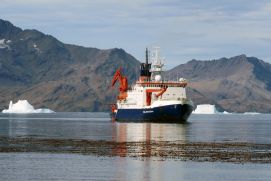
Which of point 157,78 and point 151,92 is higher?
point 157,78

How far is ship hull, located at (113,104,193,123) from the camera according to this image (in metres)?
168

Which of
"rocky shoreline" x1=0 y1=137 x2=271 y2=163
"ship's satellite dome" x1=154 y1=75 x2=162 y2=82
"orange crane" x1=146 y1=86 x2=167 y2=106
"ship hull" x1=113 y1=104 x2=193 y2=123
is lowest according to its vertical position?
"rocky shoreline" x1=0 y1=137 x2=271 y2=163

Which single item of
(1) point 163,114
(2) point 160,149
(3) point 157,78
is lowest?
(2) point 160,149

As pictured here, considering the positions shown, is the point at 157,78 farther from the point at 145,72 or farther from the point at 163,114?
the point at 163,114

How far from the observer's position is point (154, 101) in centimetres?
17200

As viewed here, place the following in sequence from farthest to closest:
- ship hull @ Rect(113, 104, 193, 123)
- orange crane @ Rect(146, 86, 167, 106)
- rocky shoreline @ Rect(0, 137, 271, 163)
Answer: orange crane @ Rect(146, 86, 167, 106) < ship hull @ Rect(113, 104, 193, 123) < rocky shoreline @ Rect(0, 137, 271, 163)

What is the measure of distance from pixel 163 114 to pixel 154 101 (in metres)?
4.47

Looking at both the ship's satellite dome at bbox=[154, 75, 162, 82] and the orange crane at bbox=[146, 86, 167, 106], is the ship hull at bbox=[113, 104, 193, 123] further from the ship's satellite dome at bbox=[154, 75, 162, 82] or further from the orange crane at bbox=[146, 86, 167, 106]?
the ship's satellite dome at bbox=[154, 75, 162, 82]

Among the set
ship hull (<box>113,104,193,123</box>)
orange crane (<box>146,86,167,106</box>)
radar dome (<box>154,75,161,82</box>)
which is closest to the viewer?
ship hull (<box>113,104,193,123</box>)

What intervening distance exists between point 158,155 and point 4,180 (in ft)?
77.6

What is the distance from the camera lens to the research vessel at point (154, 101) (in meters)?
169

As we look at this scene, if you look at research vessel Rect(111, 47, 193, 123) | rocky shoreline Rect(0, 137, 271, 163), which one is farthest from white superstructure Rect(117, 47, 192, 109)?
rocky shoreline Rect(0, 137, 271, 163)

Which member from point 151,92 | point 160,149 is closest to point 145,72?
point 151,92

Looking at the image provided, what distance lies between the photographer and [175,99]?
172000 mm
